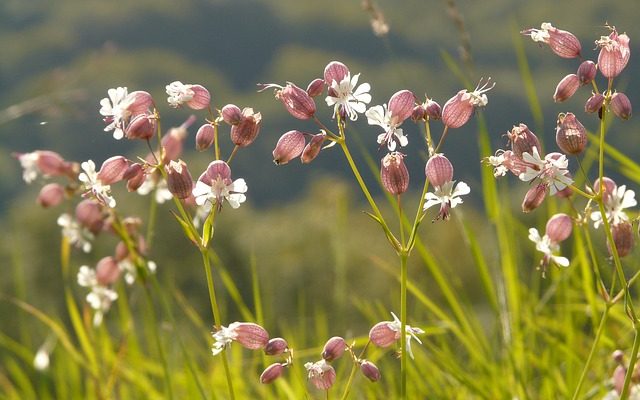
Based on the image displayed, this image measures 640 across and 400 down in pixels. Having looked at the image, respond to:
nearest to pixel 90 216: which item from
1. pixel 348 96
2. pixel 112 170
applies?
pixel 112 170

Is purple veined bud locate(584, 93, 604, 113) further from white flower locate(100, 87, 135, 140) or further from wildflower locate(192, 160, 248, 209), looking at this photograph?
white flower locate(100, 87, 135, 140)

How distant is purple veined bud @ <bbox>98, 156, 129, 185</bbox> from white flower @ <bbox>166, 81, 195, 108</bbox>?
10 centimetres

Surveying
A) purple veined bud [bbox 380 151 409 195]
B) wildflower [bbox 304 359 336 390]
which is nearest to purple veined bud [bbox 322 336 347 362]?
wildflower [bbox 304 359 336 390]

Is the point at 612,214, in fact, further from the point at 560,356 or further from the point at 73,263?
the point at 73,263

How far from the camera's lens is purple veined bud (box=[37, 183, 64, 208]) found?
5.14ft

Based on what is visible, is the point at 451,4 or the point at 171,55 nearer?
the point at 451,4

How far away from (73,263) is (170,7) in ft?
236

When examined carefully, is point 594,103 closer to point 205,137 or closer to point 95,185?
point 205,137

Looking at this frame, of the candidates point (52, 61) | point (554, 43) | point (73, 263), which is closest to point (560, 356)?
point (554, 43)

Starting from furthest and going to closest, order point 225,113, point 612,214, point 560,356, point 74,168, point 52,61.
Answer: point 52,61
point 560,356
point 74,168
point 612,214
point 225,113

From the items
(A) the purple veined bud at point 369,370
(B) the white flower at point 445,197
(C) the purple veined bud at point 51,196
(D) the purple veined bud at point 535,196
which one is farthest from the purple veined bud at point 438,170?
(C) the purple veined bud at point 51,196

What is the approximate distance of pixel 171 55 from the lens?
81.6 meters

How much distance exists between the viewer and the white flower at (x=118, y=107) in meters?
1.02

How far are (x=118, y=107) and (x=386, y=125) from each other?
0.32 m
